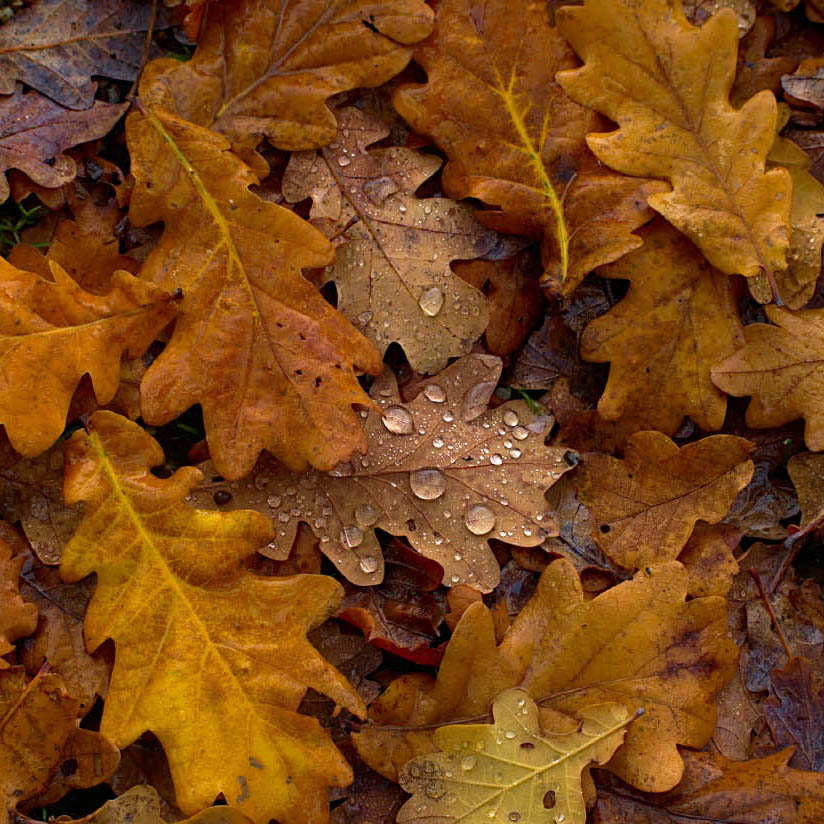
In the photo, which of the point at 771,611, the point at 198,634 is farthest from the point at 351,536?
the point at 771,611

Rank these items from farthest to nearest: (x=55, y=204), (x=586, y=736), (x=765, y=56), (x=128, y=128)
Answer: (x=765, y=56), (x=55, y=204), (x=128, y=128), (x=586, y=736)

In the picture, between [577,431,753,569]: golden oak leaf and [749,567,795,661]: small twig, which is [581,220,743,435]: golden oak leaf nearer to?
[577,431,753,569]: golden oak leaf

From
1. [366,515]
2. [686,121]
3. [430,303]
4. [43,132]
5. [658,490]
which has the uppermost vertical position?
[43,132]

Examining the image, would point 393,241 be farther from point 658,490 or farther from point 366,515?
point 658,490

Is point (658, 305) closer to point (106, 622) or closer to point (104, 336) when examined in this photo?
point (104, 336)

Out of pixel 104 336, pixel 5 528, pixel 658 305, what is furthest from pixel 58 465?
pixel 658 305

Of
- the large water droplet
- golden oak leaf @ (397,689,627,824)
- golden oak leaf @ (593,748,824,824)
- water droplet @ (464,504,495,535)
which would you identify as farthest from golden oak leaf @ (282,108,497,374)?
golden oak leaf @ (593,748,824,824)
